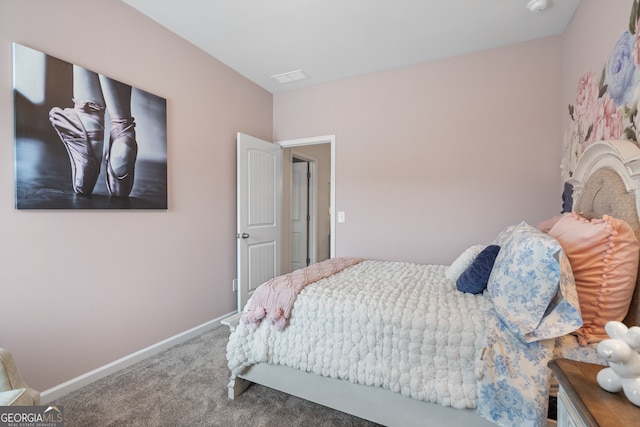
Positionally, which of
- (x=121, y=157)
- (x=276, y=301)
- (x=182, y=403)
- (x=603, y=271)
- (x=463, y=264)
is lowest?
(x=182, y=403)

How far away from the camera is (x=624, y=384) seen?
70 centimetres

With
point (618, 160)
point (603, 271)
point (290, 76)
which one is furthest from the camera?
point (290, 76)

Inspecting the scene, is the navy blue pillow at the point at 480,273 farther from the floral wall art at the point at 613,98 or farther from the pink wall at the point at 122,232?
the pink wall at the point at 122,232

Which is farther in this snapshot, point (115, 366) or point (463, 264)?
point (115, 366)

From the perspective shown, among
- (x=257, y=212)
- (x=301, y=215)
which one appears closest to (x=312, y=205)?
(x=301, y=215)

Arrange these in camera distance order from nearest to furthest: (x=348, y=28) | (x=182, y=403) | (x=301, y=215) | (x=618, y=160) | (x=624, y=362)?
(x=624, y=362) < (x=618, y=160) < (x=182, y=403) < (x=348, y=28) < (x=301, y=215)

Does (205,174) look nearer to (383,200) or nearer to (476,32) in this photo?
(383,200)

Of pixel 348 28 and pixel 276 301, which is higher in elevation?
pixel 348 28

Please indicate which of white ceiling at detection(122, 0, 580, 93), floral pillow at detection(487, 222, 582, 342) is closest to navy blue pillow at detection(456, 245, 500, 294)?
floral pillow at detection(487, 222, 582, 342)

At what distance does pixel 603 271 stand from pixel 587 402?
0.66 m

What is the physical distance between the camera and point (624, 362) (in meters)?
0.68

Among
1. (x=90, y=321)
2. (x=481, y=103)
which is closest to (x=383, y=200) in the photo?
(x=481, y=103)

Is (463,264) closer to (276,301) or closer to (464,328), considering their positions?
(464,328)

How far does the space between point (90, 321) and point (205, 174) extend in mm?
1458
